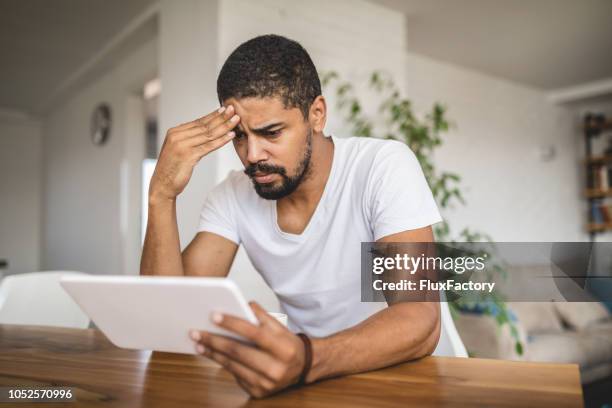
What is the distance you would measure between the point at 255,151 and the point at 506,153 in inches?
185

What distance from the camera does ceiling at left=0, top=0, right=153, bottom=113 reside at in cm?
369

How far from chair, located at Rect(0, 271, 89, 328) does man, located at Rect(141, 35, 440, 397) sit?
2.11 ft

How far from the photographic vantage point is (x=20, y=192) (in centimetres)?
709

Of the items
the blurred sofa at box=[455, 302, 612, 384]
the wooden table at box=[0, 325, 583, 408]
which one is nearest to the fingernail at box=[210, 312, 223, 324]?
the wooden table at box=[0, 325, 583, 408]

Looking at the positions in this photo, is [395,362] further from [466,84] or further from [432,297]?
[466,84]

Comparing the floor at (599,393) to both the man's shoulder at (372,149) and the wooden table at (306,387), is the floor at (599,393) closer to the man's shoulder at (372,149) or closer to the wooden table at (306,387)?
the man's shoulder at (372,149)

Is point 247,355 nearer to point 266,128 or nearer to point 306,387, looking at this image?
point 306,387

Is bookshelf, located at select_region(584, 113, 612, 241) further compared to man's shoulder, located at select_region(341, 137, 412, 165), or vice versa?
bookshelf, located at select_region(584, 113, 612, 241)

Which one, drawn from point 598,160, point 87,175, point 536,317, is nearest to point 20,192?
point 87,175

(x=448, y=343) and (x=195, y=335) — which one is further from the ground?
(x=195, y=335)

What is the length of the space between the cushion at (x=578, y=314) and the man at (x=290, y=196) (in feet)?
11.4

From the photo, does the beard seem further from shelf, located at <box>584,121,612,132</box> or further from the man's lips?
shelf, located at <box>584,121,612,132</box>

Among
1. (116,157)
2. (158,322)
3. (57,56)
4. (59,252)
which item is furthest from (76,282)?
(59,252)

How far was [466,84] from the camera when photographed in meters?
5.13
